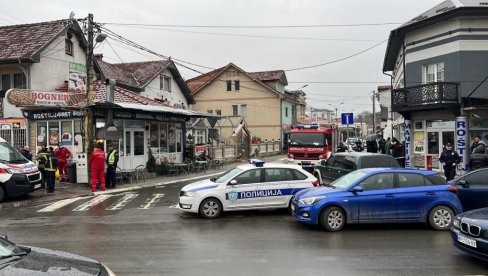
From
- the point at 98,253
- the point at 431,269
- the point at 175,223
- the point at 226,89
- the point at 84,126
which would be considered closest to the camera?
the point at 431,269

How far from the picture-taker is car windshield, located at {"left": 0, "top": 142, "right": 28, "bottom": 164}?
619 inches

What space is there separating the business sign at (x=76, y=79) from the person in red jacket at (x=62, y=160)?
3.61 metres

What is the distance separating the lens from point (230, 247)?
8602 mm

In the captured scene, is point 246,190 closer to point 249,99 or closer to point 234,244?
point 234,244

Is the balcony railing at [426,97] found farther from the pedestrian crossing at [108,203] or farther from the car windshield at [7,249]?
the car windshield at [7,249]

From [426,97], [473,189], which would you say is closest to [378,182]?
[473,189]

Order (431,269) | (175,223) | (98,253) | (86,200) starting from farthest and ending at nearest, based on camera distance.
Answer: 1. (86,200)
2. (175,223)
3. (98,253)
4. (431,269)

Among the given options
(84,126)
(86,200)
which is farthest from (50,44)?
(86,200)

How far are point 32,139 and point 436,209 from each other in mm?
19354

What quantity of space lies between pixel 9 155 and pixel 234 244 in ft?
35.5

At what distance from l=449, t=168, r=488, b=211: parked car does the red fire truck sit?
1198 cm

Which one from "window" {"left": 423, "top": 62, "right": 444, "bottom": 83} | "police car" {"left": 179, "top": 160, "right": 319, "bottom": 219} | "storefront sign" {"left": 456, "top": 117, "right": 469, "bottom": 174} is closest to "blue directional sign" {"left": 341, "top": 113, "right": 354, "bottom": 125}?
"window" {"left": 423, "top": 62, "right": 444, "bottom": 83}

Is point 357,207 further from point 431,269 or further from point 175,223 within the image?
point 175,223

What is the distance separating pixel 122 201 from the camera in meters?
15.5
